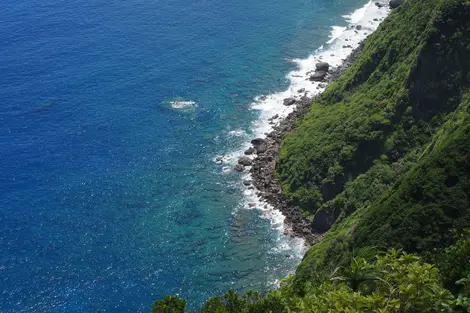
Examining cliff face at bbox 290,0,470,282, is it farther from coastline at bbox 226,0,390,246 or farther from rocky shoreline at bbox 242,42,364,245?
coastline at bbox 226,0,390,246

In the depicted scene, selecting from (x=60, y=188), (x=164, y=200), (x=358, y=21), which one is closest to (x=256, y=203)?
(x=164, y=200)

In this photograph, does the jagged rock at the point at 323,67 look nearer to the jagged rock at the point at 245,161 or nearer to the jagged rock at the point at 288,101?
the jagged rock at the point at 288,101

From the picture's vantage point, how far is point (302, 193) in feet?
319

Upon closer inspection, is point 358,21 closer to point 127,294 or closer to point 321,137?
point 321,137

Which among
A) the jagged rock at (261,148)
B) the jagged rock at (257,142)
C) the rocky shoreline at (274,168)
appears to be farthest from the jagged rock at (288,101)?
the jagged rock at (261,148)

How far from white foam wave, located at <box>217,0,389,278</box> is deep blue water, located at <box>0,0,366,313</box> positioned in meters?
1.95

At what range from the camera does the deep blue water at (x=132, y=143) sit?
87000mm

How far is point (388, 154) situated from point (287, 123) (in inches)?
1095

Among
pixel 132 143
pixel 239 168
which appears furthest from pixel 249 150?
pixel 132 143

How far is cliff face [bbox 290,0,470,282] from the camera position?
68562 millimetres

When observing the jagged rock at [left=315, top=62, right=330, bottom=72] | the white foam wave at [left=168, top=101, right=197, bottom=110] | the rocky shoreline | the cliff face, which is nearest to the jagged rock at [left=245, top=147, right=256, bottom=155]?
the rocky shoreline

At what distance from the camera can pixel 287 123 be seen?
377 feet

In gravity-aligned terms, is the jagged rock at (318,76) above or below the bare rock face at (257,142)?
above

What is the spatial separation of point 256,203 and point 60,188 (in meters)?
36.3
